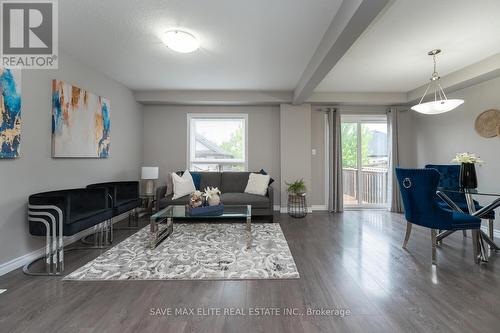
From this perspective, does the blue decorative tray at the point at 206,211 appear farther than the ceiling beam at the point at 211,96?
No

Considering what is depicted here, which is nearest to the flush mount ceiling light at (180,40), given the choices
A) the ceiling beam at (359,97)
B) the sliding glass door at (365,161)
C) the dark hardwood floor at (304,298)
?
the dark hardwood floor at (304,298)

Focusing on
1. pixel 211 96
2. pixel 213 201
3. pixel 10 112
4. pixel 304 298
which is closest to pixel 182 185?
pixel 213 201

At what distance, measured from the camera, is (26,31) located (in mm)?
2312

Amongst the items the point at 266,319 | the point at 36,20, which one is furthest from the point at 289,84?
the point at 266,319

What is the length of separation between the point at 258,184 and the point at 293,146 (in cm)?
120

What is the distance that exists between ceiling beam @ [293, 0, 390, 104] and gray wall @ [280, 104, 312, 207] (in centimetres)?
148

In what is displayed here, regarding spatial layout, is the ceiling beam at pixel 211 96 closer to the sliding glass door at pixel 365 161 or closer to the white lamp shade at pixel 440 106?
the sliding glass door at pixel 365 161

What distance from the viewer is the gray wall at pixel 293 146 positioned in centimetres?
480

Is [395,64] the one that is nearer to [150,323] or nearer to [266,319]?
[266,319]

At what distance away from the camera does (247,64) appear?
3.32m

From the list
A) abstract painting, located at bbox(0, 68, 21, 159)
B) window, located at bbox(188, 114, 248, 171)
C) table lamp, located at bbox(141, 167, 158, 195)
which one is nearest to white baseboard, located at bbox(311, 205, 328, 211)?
window, located at bbox(188, 114, 248, 171)

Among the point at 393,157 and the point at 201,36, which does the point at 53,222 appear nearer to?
the point at 201,36

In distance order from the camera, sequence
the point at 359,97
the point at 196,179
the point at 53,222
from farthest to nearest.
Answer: the point at 359,97
the point at 196,179
the point at 53,222

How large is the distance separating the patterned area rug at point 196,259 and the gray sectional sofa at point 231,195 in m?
0.63
